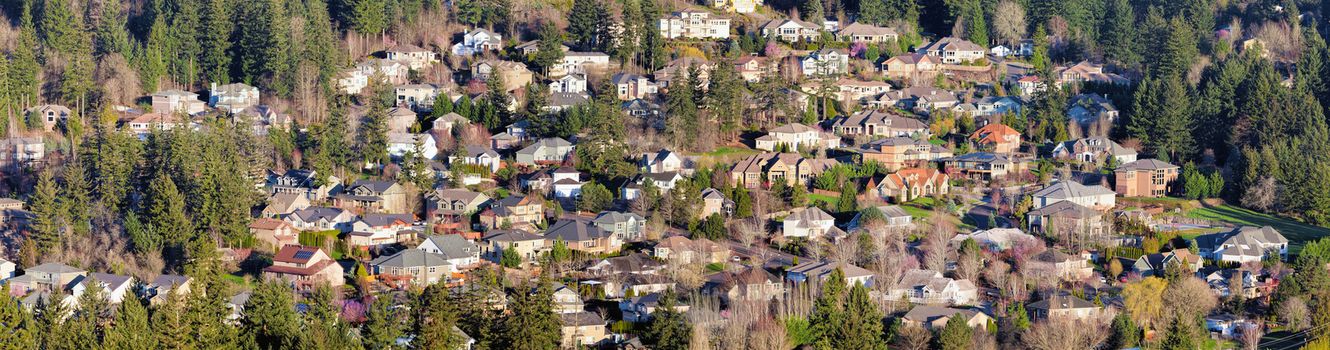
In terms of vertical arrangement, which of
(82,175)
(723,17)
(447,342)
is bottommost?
(447,342)

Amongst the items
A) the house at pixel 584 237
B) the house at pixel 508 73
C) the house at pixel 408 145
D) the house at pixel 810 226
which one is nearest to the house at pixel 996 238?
the house at pixel 810 226

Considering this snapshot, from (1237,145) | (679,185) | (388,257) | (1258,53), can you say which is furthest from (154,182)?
(1258,53)

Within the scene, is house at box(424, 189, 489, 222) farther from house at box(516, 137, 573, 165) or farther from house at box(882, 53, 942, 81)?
house at box(882, 53, 942, 81)

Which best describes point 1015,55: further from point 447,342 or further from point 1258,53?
point 447,342

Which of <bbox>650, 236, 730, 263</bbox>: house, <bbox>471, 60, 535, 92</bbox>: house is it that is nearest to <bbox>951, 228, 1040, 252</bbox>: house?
<bbox>650, 236, 730, 263</bbox>: house

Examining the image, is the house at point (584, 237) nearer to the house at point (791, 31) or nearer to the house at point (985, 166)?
the house at point (985, 166)

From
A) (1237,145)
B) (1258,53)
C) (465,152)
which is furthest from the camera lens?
(1258,53)

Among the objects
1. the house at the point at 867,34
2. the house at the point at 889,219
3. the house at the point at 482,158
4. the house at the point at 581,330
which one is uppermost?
the house at the point at 867,34
